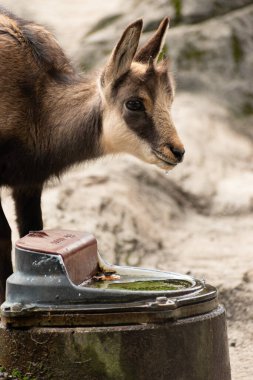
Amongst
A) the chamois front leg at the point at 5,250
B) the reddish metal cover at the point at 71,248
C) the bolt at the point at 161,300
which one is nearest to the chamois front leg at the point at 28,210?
the chamois front leg at the point at 5,250

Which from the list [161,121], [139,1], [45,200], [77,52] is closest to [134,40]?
[161,121]

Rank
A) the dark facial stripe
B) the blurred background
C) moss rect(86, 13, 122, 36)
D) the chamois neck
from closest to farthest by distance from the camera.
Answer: the dark facial stripe → the chamois neck → the blurred background → moss rect(86, 13, 122, 36)

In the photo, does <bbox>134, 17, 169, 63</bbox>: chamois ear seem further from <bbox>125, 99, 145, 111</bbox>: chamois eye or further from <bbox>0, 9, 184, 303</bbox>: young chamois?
<bbox>125, 99, 145, 111</bbox>: chamois eye

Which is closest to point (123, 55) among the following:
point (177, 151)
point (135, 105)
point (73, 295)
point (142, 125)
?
point (135, 105)

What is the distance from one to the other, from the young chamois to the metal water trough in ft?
5.40

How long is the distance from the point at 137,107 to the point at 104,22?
7.08 metres

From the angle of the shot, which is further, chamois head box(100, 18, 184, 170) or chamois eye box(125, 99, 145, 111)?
chamois eye box(125, 99, 145, 111)

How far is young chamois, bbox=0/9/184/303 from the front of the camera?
602 centimetres

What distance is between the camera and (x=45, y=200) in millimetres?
8766

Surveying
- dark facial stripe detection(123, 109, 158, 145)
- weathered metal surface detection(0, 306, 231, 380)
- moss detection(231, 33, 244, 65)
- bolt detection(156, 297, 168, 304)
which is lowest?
weathered metal surface detection(0, 306, 231, 380)

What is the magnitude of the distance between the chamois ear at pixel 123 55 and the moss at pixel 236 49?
6.18 metres

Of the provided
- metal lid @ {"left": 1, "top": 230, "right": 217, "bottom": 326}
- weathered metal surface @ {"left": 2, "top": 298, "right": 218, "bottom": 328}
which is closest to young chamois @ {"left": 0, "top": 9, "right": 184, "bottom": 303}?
metal lid @ {"left": 1, "top": 230, "right": 217, "bottom": 326}

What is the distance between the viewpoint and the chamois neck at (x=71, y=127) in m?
6.26

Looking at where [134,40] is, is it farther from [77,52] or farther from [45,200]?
[77,52]
